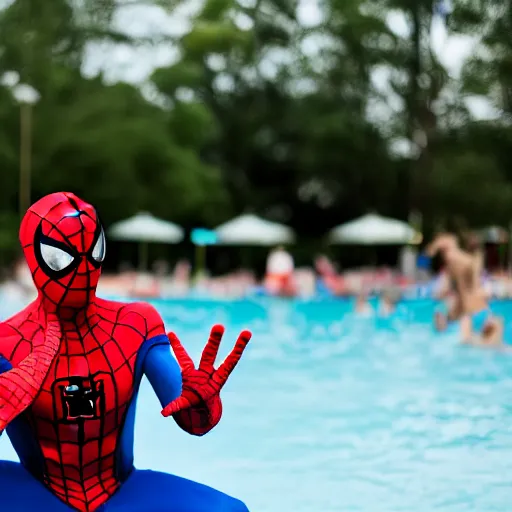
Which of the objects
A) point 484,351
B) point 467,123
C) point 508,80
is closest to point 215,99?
point 467,123

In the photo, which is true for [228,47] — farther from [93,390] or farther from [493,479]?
[93,390]

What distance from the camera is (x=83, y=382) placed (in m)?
3.04

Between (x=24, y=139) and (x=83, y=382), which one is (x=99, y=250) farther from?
(x=24, y=139)

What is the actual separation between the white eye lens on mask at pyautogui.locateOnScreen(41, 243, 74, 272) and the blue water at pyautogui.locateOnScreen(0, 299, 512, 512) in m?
3.06

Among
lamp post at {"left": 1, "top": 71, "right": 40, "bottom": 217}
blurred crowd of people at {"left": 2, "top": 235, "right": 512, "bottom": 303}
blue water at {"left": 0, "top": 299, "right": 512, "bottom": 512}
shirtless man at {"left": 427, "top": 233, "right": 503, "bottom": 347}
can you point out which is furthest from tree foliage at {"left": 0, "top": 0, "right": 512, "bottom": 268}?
blue water at {"left": 0, "top": 299, "right": 512, "bottom": 512}

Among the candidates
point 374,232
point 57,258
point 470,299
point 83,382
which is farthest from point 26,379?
point 374,232

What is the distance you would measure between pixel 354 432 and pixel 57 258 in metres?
5.45

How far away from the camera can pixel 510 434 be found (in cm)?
787

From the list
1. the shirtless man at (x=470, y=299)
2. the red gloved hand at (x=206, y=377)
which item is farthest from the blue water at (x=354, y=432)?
the red gloved hand at (x=206, y=377)

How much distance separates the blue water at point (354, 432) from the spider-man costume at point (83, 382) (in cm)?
264

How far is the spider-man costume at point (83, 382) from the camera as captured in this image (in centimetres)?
298

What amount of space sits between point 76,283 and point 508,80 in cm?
2856

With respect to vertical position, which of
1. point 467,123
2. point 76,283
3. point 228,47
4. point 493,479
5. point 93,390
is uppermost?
point 228,47

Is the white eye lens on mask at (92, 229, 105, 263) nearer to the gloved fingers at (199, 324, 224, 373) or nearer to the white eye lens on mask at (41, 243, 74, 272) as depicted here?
the white eye lens on mask at (41, 243, 74, 272)
